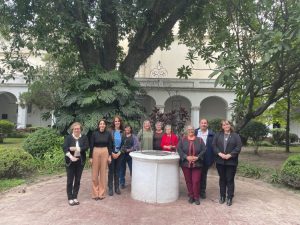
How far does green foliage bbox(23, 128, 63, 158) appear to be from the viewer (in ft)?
39.0

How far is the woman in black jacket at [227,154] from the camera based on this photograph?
7.34 meters

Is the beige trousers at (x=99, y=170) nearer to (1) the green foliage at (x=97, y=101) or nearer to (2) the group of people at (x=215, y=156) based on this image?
(2) the group of people at (x=215, y=156)

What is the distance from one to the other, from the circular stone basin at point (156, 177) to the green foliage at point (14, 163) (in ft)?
12.0

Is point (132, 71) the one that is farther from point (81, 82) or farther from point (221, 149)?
point (221, 149)

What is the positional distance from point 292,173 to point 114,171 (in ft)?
14.0

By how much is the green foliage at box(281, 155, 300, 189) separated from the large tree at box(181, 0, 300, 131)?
2132 mm

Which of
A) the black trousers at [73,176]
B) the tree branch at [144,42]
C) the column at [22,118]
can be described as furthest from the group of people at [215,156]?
the column at [22,118]

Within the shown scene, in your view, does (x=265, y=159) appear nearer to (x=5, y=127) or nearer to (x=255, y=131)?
(x=255, y=131)

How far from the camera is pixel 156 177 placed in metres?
7.53

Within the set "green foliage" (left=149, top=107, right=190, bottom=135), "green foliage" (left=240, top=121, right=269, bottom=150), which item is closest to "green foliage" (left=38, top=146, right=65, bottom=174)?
"green foliage" (left=149, top=107, right=190, bottom=135)

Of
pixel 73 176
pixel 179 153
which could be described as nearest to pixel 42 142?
pixel 73 176

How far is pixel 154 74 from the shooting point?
29844 mm

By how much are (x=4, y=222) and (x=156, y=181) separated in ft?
9.41

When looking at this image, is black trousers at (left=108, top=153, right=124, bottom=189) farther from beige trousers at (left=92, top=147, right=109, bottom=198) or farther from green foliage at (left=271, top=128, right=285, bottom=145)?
green foliage at (left=271, top=128, right=285, bottom=145)
